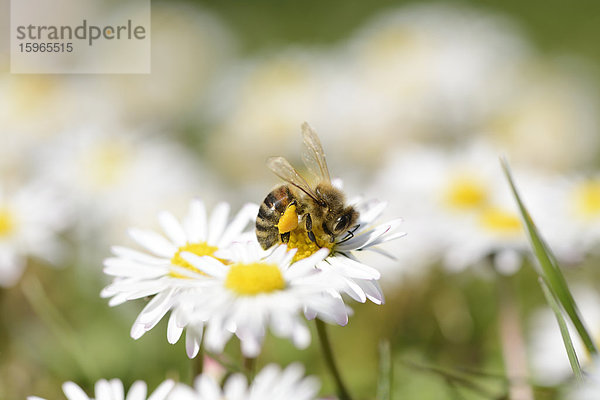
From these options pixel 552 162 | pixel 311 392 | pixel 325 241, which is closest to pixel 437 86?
pixel 552 162

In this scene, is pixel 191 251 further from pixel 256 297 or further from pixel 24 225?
pixel 24 225

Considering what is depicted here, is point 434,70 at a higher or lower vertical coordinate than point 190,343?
higher

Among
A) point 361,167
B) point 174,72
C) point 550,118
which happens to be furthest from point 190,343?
point 174,72

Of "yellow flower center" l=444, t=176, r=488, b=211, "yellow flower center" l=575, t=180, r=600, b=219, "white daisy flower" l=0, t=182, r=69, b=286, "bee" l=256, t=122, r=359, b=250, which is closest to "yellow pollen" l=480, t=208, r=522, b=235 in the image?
"yellow flower center" l=444, t=176, r=488, b=211

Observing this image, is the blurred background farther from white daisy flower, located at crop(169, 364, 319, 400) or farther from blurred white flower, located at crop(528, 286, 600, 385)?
white daisy flower, located at crop(169, 364, 319, 400)

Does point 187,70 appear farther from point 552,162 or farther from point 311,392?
point 311,392

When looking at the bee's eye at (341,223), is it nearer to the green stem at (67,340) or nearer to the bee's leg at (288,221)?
the bee's leg at (288,221)
